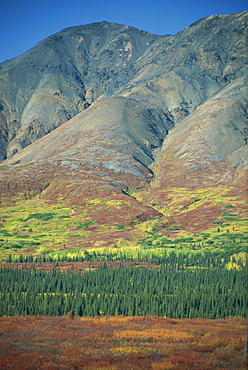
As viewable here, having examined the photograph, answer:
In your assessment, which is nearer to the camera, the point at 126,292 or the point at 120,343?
the point at 120,343

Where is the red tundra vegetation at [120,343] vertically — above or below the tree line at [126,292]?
below

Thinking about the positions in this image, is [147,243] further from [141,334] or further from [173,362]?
[173,362]

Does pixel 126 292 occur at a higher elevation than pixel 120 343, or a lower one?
higher

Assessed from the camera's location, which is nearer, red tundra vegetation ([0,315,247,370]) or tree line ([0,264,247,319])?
red tundra vegetation ([0,315,247,370])

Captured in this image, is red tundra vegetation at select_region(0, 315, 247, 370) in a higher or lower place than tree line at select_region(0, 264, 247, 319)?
lower

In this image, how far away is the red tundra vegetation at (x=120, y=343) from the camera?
144 ft

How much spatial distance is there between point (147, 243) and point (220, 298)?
2822 inches

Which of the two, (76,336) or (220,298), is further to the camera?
(220,298)

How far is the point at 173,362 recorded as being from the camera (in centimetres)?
4441

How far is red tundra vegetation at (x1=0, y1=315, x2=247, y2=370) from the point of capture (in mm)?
43938

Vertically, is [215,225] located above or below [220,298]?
above

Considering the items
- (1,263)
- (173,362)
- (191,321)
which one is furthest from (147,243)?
(173,362)

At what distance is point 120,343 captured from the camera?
53562 mm

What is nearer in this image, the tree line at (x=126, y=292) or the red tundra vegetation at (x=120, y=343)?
the red tundra vegetation at (x=120, y=343)
